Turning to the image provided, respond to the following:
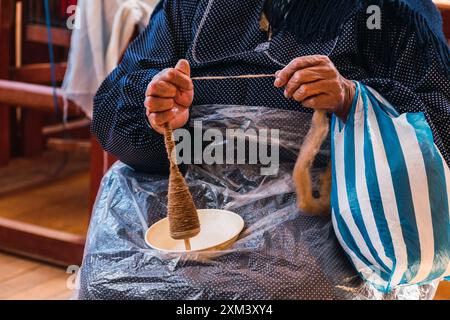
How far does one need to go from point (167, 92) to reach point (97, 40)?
1.07m

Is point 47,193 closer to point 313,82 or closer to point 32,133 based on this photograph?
point 32,133

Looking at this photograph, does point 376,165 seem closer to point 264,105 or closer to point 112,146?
point 264,105

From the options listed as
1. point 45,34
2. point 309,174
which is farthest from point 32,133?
point 309,174

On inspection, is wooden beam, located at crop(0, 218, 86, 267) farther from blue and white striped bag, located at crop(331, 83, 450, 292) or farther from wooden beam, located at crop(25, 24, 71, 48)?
blue and white striped bag, located at crop(331, 83, 450, 292)

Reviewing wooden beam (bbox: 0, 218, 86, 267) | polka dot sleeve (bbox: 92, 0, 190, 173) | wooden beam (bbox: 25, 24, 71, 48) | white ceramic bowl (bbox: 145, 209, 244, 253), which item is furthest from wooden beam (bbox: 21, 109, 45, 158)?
white ceramic bowl (bbox: 145, 209, 244, 253)

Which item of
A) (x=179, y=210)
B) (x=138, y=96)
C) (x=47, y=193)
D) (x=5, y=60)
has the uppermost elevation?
(x=138, y=96)

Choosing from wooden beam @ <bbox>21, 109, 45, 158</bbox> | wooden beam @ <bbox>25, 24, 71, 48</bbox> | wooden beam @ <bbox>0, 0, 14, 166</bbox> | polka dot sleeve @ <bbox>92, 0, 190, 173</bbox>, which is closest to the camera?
polka dot sleeve @ <bbox>92, 0, 190, 173</bbox>

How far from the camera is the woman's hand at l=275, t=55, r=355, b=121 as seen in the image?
99 centimetres

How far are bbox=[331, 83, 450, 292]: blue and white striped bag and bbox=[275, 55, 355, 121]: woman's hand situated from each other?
0.04 meters

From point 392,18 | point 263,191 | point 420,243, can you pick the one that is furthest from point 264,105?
point 420,243

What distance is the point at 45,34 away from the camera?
2.57m

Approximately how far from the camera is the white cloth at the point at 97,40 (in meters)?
2.07

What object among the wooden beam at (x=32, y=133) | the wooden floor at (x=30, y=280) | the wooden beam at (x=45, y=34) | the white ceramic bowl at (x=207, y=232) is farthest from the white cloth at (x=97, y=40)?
the wooden beam at (x=32, y=133)
